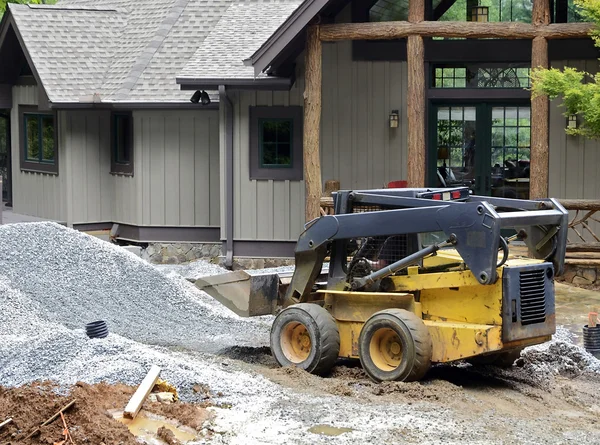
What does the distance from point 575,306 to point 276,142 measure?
6.46 meters

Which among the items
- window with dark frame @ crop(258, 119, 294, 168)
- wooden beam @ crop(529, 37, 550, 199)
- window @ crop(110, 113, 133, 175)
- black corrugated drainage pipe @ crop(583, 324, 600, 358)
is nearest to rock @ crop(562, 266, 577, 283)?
wooden beam @ crop(529, 37, 550, 199)

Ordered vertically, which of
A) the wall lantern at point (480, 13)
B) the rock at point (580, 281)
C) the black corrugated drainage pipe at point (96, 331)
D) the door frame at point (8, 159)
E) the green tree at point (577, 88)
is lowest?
the rock at point (580, 281)

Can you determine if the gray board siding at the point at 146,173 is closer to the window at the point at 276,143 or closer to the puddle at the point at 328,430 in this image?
the window at the point at 276,143

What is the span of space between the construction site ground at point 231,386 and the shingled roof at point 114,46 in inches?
262

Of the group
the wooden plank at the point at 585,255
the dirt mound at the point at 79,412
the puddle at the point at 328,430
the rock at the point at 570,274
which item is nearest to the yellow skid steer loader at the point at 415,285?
the puddle at the point at 328,430

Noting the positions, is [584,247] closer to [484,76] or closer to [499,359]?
[484,76]

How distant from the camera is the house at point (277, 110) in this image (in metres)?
18.0

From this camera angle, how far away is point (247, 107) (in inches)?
780

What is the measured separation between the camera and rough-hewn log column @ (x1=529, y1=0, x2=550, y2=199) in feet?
57.1

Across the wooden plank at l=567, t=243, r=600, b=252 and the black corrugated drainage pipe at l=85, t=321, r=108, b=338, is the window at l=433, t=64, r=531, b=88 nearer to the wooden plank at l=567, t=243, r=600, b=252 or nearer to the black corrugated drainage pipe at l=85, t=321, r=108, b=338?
the wooden plank at l=567, t=243, r=600, b=252

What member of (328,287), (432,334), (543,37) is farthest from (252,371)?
(543,37)

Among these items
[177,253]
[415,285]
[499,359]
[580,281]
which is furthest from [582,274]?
[177,253]

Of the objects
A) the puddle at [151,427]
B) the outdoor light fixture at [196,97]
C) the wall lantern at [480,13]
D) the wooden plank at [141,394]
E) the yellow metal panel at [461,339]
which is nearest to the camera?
the puddle at [151,427]

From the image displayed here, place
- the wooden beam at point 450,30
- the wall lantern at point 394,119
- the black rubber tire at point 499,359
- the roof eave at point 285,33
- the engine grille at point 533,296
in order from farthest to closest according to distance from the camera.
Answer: the wall lantern at point 394,119
the roof eave at point 285,33
the wooden beam at point 450,30
the black rubber tire at point 499,359
the engine grille at point 533,296
